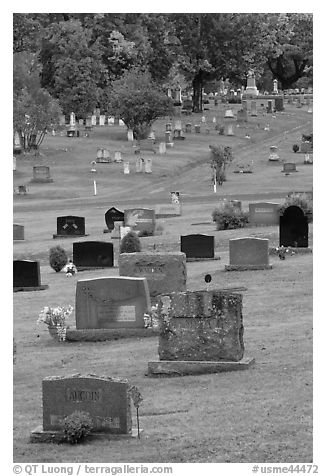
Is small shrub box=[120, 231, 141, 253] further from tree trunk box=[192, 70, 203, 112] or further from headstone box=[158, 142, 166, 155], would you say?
tree trunk box=[192, 70, 203, 112]

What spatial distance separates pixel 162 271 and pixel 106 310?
2.80 metres

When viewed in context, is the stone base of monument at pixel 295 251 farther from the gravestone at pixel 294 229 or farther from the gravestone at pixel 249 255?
the gravestone at pixel 249 255

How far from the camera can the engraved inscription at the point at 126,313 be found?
84.9ft

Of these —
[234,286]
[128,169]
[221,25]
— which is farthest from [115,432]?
[221,25]

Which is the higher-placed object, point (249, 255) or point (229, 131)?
point (229, 131)

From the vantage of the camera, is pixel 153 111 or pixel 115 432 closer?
pixel 115 432

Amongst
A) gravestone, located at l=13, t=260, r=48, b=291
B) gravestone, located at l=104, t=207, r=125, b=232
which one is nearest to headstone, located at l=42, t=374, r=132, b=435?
gravestone, located at l=13, t=260, r=48, b=291

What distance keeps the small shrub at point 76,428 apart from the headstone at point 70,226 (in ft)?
89.1

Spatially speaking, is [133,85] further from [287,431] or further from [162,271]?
[287,431]

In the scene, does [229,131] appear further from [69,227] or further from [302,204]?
[302,204]

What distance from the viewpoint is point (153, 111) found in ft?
272

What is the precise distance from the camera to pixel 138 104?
82.2 metres

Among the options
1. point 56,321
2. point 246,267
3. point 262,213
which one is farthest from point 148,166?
point 56,321

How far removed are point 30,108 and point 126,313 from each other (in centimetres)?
4839
